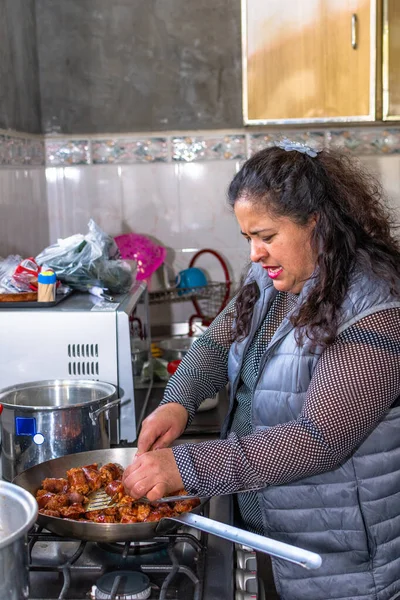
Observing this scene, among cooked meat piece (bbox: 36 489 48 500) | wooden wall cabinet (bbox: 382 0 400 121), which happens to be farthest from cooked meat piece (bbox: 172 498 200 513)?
wooden wall cabinet (bbox: 382 0 400 121)

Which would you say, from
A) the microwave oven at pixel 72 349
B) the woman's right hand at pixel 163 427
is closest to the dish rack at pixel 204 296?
the microwave oven at pixel 72 349

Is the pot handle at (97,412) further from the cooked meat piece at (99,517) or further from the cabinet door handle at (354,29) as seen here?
the cabinet door handle at (354,29)

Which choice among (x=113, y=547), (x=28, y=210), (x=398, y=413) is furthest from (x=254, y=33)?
(x=113, y=547)

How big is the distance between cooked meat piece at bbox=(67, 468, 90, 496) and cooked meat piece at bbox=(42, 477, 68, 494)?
1cm

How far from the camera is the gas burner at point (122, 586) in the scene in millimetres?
1020

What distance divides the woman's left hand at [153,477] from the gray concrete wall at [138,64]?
2175mm

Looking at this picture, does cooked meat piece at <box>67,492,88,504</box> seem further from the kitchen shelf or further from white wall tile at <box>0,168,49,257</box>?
the kitchen shelf

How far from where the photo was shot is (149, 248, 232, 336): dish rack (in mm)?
3002

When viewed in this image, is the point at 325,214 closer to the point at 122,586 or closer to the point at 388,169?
the point at 122,586

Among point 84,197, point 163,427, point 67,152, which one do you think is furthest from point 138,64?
point 163,427

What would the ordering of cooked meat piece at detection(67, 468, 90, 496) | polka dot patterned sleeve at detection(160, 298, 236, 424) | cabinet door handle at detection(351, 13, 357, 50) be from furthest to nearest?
cabinet door handle at detection(351, 13, 357, 50), polka dot patterned sleeve at detection(160, 298, 236, 424), cooked meat piece at detection(67, 468, 90, 496)

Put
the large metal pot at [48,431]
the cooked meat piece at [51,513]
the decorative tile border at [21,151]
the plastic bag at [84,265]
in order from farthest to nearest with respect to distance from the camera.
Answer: the decorative tile border at [21,151] < the plastic bag at [84,265] < the large metal pot at [48,431] < the cooked meat piece at [51,513]

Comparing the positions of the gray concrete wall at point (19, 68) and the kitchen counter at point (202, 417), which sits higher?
the gray concrete wall at point (19, 68)

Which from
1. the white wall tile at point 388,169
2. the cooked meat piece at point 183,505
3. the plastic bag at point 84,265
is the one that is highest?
the white wall tile at point 388,169
